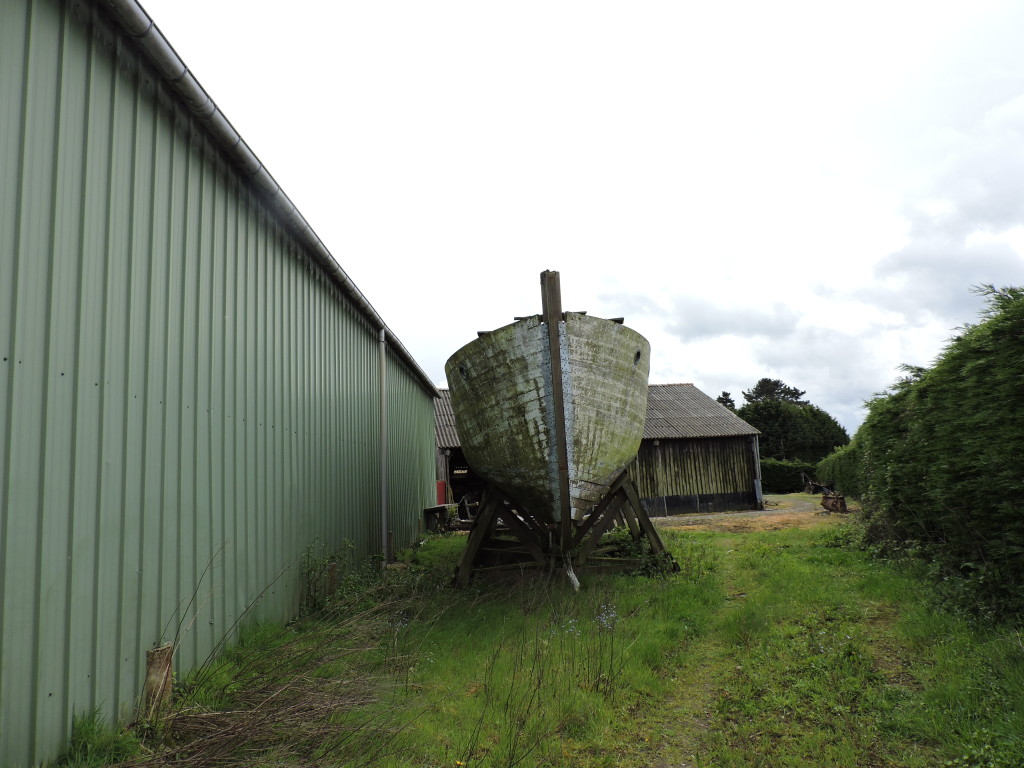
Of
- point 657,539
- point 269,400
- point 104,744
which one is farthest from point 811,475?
point 104,744

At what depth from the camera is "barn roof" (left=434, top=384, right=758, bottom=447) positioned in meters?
18.5

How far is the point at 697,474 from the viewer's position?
18.3m

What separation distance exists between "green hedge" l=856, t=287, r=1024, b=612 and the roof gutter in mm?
5710

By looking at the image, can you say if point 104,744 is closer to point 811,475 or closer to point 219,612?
point 219,612

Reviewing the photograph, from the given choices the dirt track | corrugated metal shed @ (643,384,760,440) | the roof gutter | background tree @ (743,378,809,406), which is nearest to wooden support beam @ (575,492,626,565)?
the roof gutter

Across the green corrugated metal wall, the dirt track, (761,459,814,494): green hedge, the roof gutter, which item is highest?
the roof gutter

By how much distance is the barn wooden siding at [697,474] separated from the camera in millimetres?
17906

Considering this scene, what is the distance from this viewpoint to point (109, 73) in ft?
10.7

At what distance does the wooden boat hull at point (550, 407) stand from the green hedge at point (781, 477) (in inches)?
943

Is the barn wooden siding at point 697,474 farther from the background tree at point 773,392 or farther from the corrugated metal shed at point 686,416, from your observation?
the background tree at point 773,392

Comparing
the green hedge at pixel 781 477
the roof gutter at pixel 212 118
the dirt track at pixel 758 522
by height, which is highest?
the roof gutter at pixel 212 118

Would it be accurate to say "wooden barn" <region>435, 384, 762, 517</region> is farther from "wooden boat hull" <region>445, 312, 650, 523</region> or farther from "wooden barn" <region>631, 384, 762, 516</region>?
"wooden boat hull" <region>445, 312, 650, 523</region>

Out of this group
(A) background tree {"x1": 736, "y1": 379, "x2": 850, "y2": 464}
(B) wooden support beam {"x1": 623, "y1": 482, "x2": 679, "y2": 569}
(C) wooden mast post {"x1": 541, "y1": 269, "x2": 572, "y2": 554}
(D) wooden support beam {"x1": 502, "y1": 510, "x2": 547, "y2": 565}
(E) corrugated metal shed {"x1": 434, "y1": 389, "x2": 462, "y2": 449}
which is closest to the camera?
(C) wooden mast post {"x1": 541, "y1": 269, "x2": 572, "y2": 554}

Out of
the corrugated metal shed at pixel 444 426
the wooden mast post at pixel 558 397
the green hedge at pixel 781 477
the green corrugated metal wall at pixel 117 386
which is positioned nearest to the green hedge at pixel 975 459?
the wooden mast post at pixel 558 397
